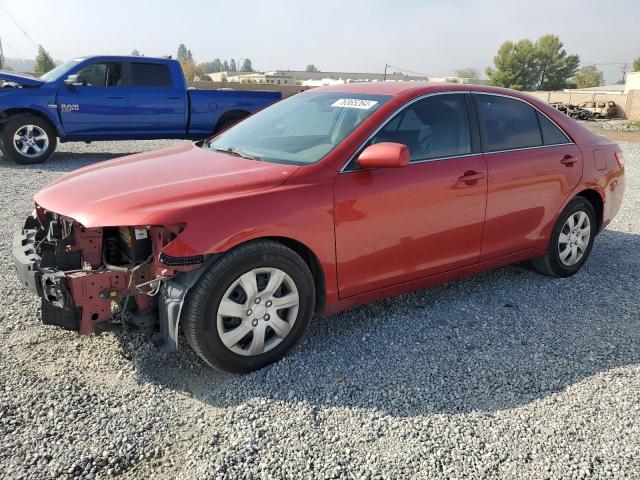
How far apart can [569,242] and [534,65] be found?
9696cm

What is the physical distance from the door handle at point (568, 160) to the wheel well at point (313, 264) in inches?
96.3

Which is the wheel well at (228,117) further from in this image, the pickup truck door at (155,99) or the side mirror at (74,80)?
the side mirror at (74,80)

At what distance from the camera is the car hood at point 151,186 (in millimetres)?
2934

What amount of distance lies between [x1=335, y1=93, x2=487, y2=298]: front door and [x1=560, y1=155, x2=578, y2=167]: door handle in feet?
3.23

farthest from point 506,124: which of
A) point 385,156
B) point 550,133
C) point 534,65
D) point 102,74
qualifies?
point 534,65

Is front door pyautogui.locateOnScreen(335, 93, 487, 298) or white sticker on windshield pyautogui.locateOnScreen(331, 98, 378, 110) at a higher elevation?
white sticker on windshield pyautogui.locateOnScreen(331, 98, 378, 110)

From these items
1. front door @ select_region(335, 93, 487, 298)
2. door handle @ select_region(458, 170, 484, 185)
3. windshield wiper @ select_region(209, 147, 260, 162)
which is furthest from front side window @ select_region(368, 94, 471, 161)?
windshield wiper @ select_region(209, 147, 260, 162)

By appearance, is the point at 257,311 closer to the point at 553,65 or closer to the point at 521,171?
the point at 521,171

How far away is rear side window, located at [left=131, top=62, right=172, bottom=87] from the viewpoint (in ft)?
34.5

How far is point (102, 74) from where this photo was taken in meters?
10.3

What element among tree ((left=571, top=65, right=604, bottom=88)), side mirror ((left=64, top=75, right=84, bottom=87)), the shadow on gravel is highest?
side mirror ((left=64, top=75, right=84, bottom=87))

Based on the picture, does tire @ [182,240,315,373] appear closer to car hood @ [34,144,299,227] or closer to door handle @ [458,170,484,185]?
car hood @ [34,144,299,227]

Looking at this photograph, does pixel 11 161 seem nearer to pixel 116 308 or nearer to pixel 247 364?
pixel 116 308

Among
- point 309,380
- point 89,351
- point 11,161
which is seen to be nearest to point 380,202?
point 309,380
